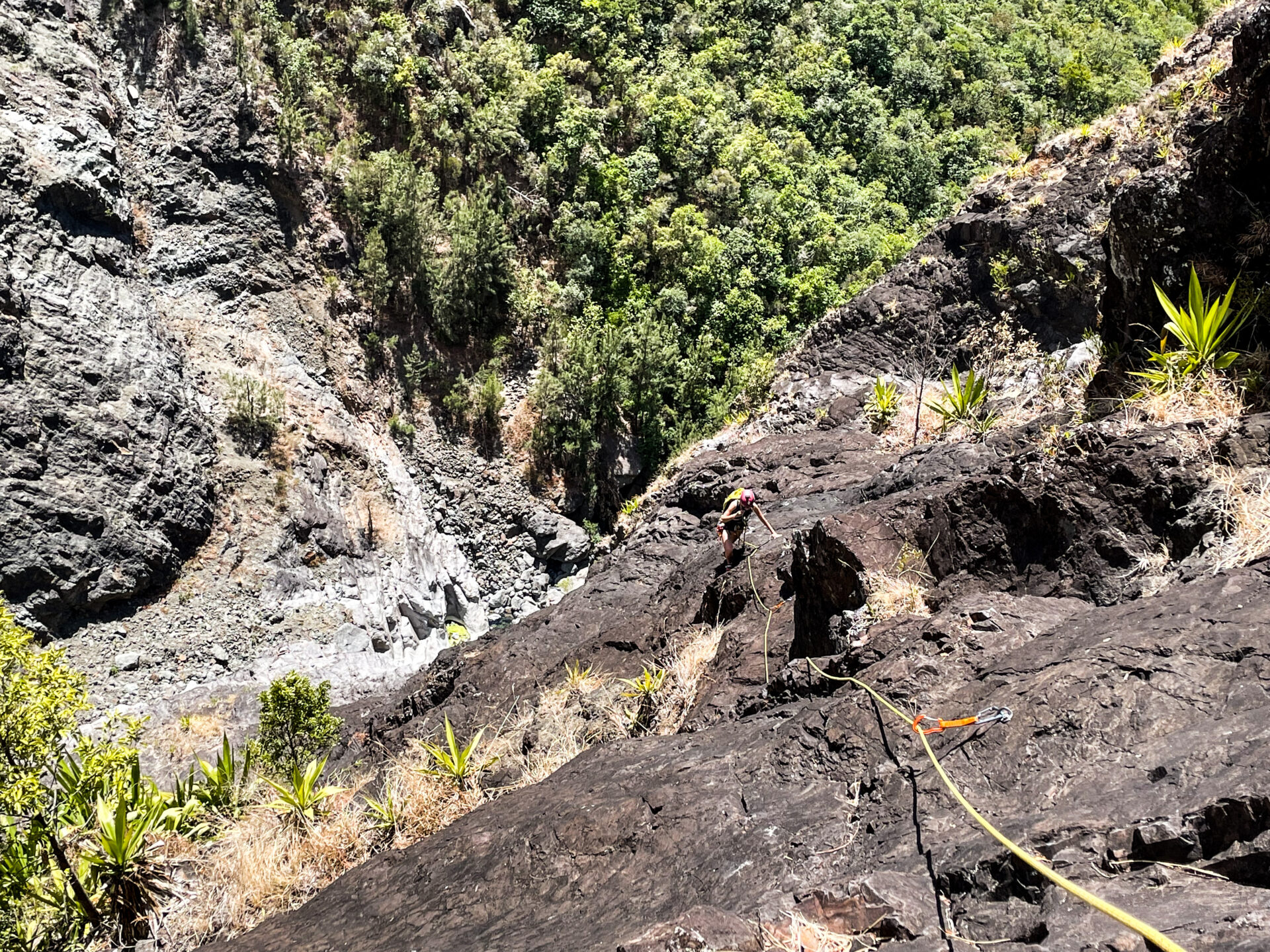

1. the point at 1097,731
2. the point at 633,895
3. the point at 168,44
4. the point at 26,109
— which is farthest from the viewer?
the point at 168,44

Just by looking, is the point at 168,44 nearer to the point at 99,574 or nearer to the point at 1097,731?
the point at 99,574

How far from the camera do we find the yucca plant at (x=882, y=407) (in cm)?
1190

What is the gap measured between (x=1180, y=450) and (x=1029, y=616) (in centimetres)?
125

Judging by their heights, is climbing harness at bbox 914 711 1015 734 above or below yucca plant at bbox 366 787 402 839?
above

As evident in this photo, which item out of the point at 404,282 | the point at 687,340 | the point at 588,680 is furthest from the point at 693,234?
the point at 588,680

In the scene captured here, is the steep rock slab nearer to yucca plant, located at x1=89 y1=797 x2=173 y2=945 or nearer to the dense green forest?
yucca plant, located at x1=89 y1=797 x2=173 y2=945

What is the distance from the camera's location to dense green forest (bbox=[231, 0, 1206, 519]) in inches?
861

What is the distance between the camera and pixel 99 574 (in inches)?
560

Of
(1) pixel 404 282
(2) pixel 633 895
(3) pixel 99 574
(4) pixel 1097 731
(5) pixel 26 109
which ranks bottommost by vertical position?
(3) pixel 99 574

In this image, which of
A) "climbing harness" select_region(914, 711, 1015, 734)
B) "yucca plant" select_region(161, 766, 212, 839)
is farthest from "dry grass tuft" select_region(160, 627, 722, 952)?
"climbing harness" select_region(914, 711, 1015, 734)

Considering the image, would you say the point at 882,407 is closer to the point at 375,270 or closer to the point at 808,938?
the point at 808,938

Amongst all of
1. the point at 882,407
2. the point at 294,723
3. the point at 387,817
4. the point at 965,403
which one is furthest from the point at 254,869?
the point at 882,407

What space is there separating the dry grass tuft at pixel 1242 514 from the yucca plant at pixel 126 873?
24.2 ft

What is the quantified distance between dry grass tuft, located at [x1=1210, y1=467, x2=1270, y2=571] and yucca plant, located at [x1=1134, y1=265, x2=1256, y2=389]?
3.66ft
